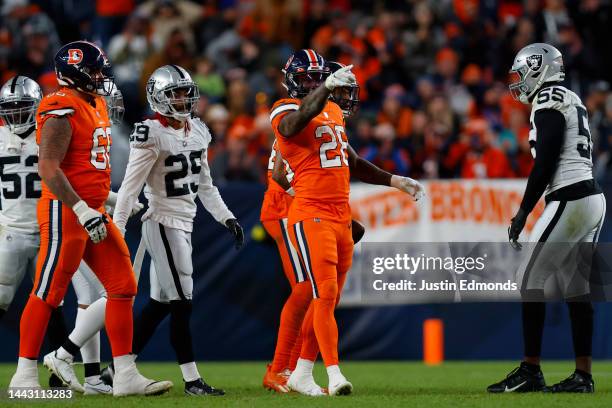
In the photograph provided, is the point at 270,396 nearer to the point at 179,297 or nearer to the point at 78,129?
the point at 179,297

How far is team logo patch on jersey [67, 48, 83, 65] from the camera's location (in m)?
6.75

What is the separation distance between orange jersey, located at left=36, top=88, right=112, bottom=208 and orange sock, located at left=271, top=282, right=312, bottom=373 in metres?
1.48

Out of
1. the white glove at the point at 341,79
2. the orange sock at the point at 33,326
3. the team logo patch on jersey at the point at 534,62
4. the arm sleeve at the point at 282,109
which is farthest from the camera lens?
the team logo patch on jersey at the point at 534,62

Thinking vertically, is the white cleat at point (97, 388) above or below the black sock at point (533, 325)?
below

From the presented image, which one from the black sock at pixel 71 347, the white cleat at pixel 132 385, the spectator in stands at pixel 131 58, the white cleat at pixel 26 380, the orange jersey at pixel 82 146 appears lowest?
the white cleat at pixel 132 385

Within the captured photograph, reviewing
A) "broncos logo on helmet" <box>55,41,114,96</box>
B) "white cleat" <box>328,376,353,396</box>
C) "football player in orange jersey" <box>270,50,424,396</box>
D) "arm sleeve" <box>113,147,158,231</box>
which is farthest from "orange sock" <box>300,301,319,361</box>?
"broncos logo on helmet" <box>55,41,114,96</box>

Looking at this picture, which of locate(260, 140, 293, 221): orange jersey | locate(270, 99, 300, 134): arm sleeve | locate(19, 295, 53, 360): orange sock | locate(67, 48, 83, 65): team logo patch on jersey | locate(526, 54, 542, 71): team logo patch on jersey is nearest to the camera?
locate(19, 295, 53, 360): orange sock

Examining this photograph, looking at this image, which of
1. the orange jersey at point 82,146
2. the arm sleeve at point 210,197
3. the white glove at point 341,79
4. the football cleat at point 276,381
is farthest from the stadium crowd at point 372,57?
the white glove at point 341,79

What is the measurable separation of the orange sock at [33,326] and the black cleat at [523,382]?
9.36 feet

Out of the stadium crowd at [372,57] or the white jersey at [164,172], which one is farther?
the stadium crowd at [372,57]

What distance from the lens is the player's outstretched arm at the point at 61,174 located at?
6.38 metres

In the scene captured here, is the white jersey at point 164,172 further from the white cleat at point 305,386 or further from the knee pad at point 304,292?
the white cleat at point 305,386

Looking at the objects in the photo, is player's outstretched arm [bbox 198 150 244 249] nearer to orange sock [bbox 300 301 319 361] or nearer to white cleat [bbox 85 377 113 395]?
orange sock [bbox 300 301 319 361]

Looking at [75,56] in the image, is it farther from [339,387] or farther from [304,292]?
[339,387]
